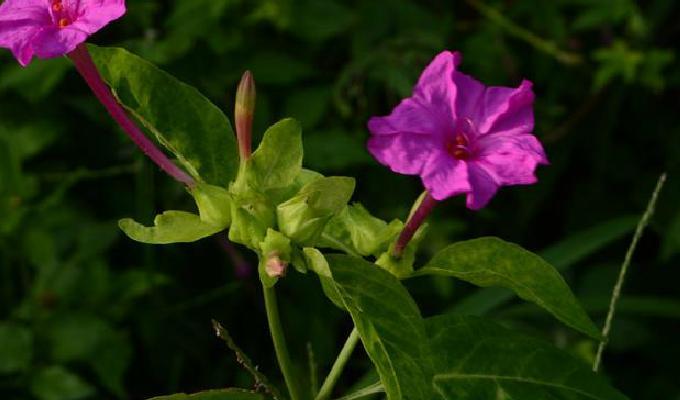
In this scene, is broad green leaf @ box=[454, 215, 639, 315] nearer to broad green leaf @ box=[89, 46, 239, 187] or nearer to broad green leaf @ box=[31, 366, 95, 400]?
broad green leaf @ box=[31, 366, 95, 400]

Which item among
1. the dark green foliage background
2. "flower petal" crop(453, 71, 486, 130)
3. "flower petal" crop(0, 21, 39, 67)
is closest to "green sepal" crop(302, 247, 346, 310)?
"flower petal" crop(453, 71, 486, 130)

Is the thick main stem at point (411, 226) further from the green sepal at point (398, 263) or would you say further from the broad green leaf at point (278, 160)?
the broad green leaf at point (278, 160)

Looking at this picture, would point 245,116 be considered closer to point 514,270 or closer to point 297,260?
point 297,260

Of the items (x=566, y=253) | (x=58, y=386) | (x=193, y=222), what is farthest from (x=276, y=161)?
(x=566, y=253)

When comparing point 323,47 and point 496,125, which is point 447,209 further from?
point 496,125

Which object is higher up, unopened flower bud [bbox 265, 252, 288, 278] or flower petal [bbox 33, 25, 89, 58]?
flower petal [bbox 33, 25, 89, 58]
